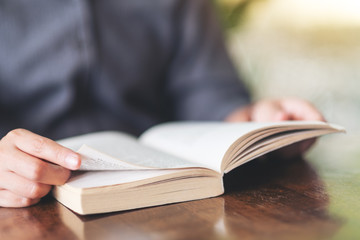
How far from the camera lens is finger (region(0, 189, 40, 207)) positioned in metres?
0.51

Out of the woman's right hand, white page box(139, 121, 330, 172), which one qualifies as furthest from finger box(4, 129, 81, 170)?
white page box(139, 121, 330, 172)

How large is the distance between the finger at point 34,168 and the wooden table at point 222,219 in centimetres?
5

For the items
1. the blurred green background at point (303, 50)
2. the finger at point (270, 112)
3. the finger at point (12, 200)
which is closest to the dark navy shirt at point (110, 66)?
Result: the finger at point (270, 112)

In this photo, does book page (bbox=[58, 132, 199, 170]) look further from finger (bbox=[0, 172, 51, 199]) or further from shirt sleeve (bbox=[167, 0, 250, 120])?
shirt sleeve (bbox=[167, 0, 250, 120])

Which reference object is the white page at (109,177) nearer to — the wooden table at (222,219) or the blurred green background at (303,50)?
the wooden table at (222,219)

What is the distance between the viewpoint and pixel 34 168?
48 cm

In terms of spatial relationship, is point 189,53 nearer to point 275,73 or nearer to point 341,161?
point 341,161

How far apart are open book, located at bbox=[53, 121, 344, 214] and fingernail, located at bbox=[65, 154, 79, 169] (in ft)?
0.05

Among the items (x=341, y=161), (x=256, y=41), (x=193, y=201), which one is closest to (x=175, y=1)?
(x=341, y=161)

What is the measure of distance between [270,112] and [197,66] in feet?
1.57

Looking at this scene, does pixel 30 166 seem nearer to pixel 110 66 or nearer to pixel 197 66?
pixel 110 66

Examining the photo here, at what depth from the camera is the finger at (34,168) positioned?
0.48m

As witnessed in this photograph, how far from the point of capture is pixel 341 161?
29.2 inches

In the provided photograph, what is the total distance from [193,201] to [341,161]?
0.37m
